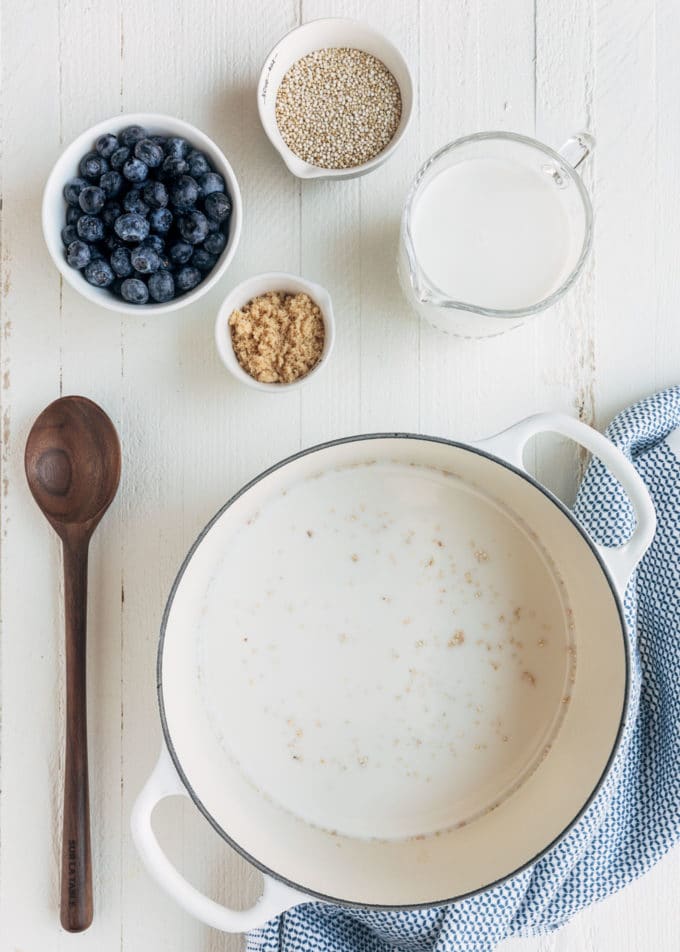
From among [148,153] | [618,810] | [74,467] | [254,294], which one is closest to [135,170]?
[148,153]

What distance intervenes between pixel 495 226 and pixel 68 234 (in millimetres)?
368

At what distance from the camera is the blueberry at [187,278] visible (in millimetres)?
767

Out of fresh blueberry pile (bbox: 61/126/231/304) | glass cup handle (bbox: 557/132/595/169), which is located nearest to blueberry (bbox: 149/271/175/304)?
fresh blueberry pile (bbox: 61/126/231/304)

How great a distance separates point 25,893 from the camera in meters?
0.84

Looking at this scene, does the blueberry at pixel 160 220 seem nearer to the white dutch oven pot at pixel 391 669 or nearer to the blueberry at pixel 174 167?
the blueberry at pixel 174 167

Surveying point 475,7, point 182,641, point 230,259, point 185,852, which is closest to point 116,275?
point 230,259

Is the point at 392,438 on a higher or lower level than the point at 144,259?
lower

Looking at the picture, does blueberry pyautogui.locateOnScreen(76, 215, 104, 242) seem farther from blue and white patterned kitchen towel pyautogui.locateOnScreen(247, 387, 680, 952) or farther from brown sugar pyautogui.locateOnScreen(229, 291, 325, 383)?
blue and white patterned kitchen towel pyautogui.locateOnScreen(247, 387, 680, 952)

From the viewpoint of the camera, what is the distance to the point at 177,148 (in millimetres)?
765

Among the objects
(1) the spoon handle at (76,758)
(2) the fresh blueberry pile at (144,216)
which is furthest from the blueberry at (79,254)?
(1) the spoon handle at (76,758)

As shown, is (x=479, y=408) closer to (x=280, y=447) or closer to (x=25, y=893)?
(x=280, y=447)

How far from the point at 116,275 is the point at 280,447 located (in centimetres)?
21

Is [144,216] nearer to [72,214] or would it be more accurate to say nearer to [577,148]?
[72,214]

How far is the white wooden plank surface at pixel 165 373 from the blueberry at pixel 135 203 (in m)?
0.11
